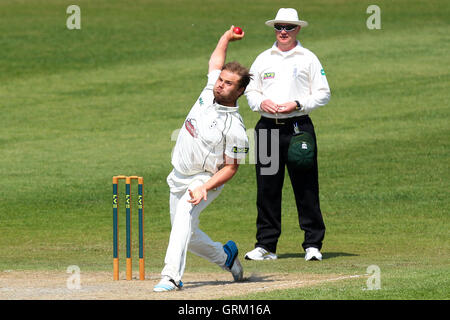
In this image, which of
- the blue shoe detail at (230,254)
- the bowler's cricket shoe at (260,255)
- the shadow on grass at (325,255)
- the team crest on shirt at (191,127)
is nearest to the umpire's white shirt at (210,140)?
the team crest on shirt at (191,127)

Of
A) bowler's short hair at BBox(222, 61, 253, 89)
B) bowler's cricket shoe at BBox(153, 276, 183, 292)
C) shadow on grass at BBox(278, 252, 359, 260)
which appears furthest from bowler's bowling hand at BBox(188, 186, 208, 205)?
shadow on grass at BBox(278, 252, 359, 260)

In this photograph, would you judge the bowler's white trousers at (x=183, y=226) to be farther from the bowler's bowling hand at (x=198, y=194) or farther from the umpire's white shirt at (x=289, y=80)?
the umpire's white shirt at (x=289, y=80)

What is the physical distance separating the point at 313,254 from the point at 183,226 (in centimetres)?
284

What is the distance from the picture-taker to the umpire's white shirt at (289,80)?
35.9 ft

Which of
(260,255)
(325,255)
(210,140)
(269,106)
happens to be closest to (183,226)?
(210,140)

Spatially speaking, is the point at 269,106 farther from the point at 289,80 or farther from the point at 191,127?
the point at 191,127

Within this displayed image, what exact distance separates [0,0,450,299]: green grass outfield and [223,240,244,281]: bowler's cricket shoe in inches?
39.6

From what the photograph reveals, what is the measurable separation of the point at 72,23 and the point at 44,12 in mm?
1706

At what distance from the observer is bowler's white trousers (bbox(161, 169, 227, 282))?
8.40 metres

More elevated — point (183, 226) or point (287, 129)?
point (287, 129)

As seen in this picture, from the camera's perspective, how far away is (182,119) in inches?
895

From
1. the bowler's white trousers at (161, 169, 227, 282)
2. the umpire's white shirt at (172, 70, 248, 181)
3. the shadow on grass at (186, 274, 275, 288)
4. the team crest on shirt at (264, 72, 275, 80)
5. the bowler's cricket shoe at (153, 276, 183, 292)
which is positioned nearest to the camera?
the bowler's cricket shoe at (153, 276, 183, 292)

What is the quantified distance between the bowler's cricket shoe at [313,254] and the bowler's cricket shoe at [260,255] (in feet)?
1.33

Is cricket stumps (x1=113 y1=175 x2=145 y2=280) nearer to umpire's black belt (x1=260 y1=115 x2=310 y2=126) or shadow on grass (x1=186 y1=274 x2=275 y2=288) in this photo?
shadow on grass (x1=186 y1=274 x2=275 y2=288)
